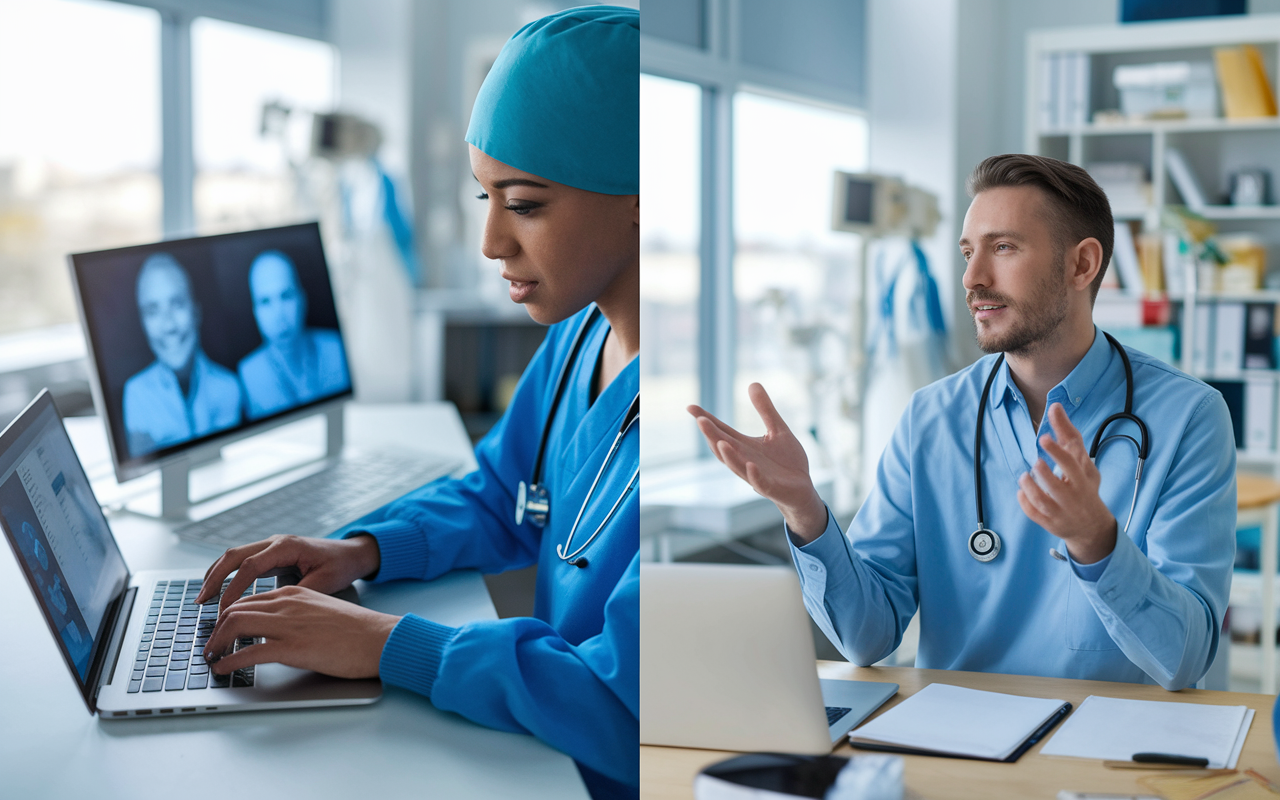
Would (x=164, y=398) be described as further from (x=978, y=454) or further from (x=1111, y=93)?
(x=1111, y=93)

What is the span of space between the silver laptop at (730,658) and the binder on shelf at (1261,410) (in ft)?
7.61

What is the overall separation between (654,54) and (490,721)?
2.29 m

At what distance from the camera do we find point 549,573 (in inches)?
35.1

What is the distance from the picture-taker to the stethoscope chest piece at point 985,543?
0.93 metres

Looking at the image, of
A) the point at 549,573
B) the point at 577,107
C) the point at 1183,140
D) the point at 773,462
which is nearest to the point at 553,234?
the point at 577,107

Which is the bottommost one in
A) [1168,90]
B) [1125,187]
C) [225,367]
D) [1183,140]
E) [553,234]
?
[225,367]

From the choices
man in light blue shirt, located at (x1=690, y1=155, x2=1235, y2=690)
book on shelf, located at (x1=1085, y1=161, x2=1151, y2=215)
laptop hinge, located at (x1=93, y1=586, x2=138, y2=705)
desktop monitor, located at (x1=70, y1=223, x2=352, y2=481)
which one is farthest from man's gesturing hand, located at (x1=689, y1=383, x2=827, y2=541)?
book on shelf, located at (x1=1085, y1=161, x2=1151, y2=215)

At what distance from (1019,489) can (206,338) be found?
2.82 feet

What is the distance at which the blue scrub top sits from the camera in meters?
0.61

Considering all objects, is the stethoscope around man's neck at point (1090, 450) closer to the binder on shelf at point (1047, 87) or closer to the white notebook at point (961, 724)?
the white notebook at point (961, 724)

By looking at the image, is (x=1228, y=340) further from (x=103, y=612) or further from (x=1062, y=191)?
(x=103, y=612)

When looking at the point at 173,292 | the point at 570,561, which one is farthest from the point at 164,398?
the point at 570,561

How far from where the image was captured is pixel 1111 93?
2713 millimetres

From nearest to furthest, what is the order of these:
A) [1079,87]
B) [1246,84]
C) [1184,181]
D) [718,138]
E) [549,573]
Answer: [549,573] < [1246,84] < [1184,181] < [1079,87] < [718,138]
